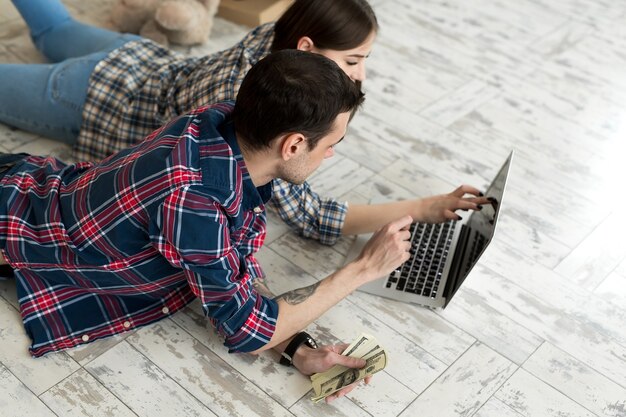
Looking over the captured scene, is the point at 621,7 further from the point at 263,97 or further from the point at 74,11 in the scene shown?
the point at 263,97

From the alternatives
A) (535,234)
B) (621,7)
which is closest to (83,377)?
(535,234)

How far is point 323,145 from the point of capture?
4.77 ft

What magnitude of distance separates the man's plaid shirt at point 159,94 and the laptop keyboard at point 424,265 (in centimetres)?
20

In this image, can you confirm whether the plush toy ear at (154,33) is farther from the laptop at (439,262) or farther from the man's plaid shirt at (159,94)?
the laptop at (439,262)

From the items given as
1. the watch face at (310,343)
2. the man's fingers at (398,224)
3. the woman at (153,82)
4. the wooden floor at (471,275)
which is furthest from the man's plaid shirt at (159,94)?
the watch face at (310,343)

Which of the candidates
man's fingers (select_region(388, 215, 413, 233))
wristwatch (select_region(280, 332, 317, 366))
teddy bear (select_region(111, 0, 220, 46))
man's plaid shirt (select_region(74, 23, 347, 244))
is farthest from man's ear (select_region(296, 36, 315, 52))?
teddy bear (select_region(111, 0, 220, 46))

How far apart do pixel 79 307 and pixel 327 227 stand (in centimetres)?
63

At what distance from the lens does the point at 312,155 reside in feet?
4.81

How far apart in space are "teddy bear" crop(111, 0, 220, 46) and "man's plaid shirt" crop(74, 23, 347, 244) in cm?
48

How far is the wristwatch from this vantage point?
1.62m

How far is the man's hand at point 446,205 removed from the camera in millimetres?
1840

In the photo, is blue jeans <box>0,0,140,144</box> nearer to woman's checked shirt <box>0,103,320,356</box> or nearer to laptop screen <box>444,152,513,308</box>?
woman's checked shirt <box>0,103,320,356</box>

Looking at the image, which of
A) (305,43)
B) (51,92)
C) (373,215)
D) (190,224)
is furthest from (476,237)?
(51,92)

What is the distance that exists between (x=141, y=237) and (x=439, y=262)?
29.6 inches
